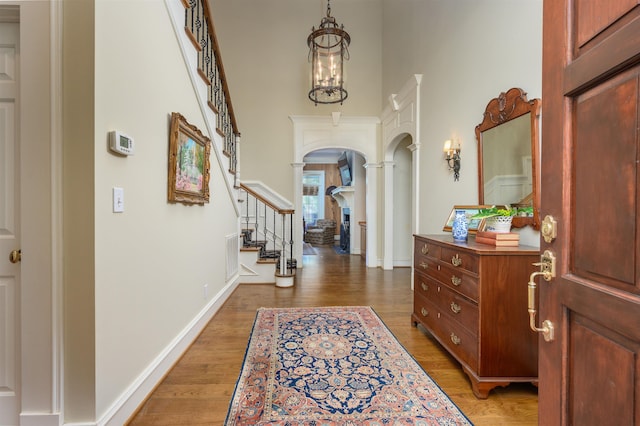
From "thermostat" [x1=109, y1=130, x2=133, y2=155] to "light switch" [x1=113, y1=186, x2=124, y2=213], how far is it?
0.20 metres

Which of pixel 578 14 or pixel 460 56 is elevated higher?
pixel 460 56

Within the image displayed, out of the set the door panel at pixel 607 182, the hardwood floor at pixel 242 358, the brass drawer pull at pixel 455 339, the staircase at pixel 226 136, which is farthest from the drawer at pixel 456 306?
the staircase at pixel 226 136

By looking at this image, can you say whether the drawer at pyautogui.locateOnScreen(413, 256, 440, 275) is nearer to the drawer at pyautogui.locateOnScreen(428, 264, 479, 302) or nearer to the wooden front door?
the drawer at pyautogui.locateOnScreen(428, 264, 479, 302)

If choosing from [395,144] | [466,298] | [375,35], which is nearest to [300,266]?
[395,144]

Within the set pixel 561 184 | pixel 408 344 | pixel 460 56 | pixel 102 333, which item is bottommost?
pixel 408 344

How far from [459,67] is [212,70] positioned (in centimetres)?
286

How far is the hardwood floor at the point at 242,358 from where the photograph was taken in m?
1.70

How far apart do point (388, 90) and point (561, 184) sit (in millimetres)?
5303

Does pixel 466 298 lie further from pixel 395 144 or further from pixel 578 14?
pixel 395 144

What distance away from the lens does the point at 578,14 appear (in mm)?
822

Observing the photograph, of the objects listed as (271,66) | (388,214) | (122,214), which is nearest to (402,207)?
(388,214)

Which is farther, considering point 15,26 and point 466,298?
point 466,298

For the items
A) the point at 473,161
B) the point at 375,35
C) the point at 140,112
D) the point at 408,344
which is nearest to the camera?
the point at 140,112

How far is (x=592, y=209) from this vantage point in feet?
2.56
